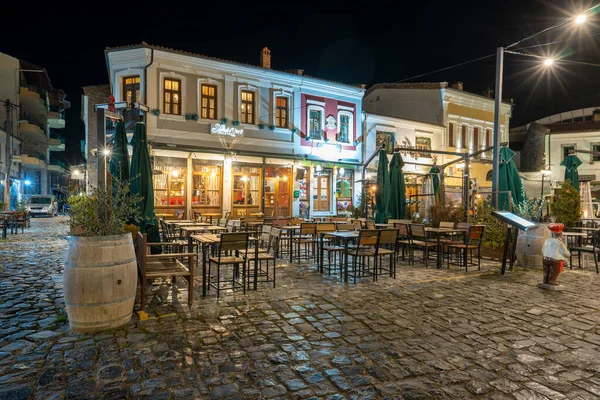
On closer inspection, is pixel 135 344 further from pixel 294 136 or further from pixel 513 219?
pixel 294 136

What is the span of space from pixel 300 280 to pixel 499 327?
358 cm

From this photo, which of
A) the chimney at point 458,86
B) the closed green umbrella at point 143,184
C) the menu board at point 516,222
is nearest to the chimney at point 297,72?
the closed green umbrella at point 143,184

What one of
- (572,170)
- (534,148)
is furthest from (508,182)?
(534,148)

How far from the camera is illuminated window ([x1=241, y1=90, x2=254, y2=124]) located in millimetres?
18375

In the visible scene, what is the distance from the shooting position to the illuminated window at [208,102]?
17391mm

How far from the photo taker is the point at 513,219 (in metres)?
7.39

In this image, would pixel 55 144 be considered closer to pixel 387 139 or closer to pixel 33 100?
pixel 33 100

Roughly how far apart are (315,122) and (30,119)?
30.9 metres

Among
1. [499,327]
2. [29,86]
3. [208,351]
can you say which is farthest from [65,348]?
[29,86]

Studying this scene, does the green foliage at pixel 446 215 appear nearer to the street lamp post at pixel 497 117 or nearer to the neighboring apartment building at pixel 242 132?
the street lamp post at pixel 497 117

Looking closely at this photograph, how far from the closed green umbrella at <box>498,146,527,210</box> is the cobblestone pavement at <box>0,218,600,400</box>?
14.9ft

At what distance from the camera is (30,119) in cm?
3562

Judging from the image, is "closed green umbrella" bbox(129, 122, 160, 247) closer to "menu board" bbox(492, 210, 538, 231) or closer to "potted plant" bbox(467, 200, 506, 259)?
"menu board" bbox(492, 210, 538, 231)

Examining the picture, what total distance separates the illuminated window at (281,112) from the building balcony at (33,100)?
2822 cm
